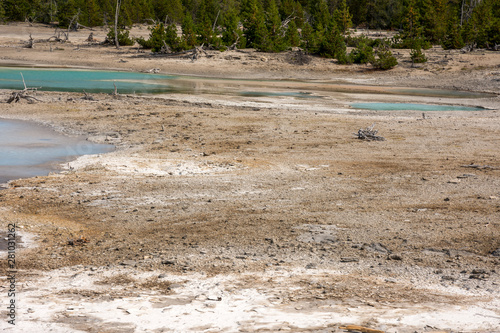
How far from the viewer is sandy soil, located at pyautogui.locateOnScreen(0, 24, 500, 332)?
16.0 feet

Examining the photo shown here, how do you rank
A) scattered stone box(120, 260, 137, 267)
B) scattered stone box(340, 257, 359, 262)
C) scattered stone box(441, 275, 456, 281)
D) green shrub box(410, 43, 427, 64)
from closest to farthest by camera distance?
scattered stone box(441, 275, 456, 281) → scattered stone box(120, 260, 137, 267) → scattered stone box(340, 257, 359, 262) → green shrub box(410, 43, 427, 64)

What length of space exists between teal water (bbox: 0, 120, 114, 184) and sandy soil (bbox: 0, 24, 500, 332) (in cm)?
54

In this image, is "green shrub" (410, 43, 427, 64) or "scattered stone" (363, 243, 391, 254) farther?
"green shrub" (410, 43, 427, 64)

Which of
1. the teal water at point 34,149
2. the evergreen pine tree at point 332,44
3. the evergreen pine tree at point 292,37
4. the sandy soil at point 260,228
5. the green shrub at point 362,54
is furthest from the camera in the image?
the evergreen pine tree at point 292,37

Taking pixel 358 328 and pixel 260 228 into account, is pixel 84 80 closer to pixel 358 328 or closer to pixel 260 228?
pixel 260 228

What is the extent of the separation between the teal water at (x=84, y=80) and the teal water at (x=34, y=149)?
336 inches

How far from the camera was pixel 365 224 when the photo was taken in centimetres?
754

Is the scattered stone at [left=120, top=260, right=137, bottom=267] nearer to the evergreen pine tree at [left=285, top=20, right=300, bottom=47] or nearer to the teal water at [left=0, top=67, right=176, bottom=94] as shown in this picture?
the teal water at [left=0, top=67, right=176, bottom=94]

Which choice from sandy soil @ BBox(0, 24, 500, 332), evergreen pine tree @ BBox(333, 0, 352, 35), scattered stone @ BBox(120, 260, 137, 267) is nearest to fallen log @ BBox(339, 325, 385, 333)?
sandy soil @ BBox(0, 24, 500, 332)

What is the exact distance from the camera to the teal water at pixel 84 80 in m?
25.6

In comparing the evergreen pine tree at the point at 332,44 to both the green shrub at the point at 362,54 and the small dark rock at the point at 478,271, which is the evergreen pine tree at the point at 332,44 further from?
the small dark rock at the point at 478,271

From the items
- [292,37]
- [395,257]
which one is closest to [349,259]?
[395,257]

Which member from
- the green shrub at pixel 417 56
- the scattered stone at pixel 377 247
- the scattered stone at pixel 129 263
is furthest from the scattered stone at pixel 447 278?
the green shrub at pixel 417 56

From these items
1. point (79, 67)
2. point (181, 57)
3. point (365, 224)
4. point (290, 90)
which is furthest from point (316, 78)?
point (365, 224)
